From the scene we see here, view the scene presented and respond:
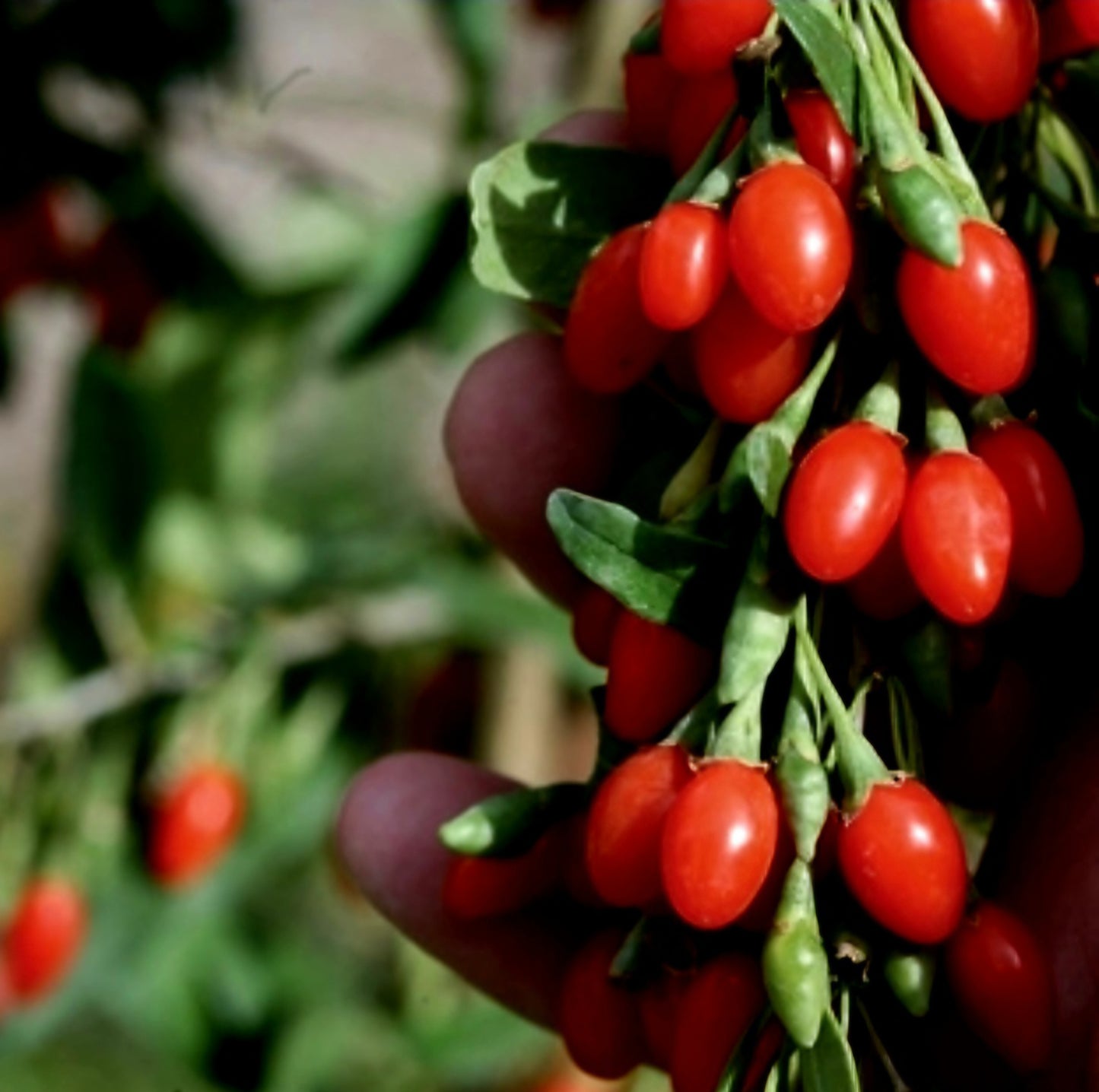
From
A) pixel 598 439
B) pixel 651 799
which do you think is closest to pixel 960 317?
pixel 651 799

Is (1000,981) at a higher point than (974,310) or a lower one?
lower

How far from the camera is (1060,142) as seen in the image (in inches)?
31.3

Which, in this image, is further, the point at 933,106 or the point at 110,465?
the point at 110,465

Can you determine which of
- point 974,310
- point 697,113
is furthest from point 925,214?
point 697,113

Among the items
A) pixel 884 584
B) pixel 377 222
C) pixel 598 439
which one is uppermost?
pixel 884 584

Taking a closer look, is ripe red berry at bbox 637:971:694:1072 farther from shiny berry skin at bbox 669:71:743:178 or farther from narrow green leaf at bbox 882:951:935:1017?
shiny berry skin at bbox 669:71:743:178

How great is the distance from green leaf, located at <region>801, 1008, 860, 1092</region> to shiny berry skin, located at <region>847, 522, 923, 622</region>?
13cm

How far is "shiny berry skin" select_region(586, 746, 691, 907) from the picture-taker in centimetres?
67

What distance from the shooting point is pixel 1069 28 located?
74cm

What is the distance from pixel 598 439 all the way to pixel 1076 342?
0.26 metres

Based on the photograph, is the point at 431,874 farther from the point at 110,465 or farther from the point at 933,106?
the point at 110,465

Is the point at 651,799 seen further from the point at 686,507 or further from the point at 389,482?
the point at 389,482

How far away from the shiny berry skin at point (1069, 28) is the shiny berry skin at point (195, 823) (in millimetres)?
837

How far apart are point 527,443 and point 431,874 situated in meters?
0.19
